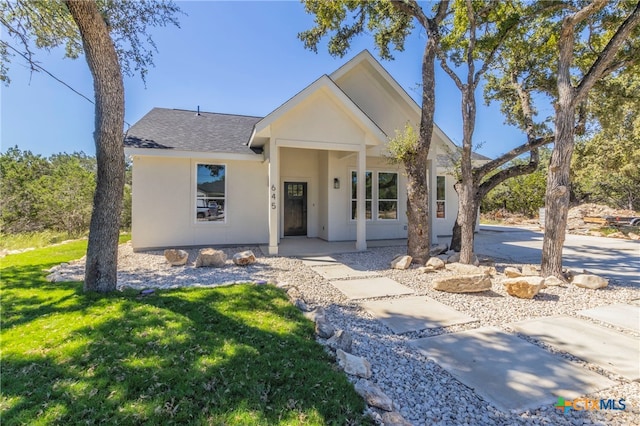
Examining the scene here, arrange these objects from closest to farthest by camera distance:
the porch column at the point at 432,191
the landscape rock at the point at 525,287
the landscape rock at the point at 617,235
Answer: the landscape rock at the point at 525,287 < the porch column at the point at 432,191 < the landscape rock at the point at 617,235

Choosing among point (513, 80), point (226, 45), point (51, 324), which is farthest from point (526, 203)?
point (51, 324)

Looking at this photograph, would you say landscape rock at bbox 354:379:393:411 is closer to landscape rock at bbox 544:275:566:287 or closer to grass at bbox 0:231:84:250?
landscape rock at bbox 544:275:566:287

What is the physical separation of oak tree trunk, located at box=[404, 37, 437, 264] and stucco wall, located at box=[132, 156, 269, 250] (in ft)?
18.0

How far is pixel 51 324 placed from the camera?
12.1 ft

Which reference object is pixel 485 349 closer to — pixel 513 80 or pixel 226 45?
pixel 513 80

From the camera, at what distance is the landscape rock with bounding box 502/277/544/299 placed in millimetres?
5281

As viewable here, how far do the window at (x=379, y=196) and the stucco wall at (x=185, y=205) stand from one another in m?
3.70

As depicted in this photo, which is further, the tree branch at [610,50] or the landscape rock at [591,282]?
the landscape rock at [591,282]

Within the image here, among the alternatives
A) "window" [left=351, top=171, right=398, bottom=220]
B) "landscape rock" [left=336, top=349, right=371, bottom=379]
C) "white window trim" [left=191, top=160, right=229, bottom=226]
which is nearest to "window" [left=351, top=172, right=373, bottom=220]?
"window" [left=351, top=171, right=398, bottom=220]

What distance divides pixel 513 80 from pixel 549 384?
9.65 m

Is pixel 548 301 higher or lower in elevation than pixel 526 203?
lower

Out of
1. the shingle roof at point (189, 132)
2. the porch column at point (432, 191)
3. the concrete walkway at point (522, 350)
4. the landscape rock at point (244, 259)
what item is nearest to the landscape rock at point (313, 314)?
the concrete walkway at point (522, 350)

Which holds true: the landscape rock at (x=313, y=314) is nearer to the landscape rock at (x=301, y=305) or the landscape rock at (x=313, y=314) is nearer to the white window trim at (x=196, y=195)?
the landscape rock at (x=301, y=305)

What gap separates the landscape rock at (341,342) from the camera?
3.33 metres
